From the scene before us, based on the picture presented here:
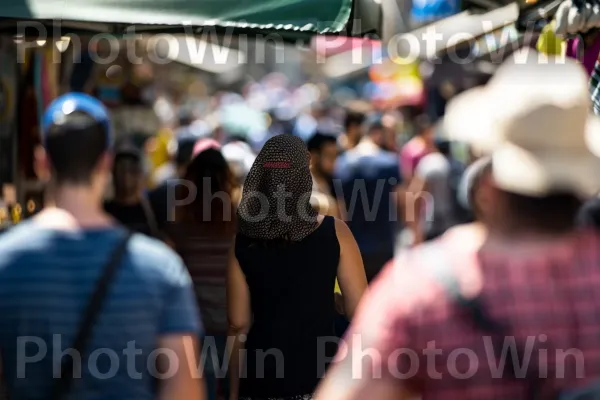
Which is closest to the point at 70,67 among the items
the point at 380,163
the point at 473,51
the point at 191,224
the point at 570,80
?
the point at 380,163

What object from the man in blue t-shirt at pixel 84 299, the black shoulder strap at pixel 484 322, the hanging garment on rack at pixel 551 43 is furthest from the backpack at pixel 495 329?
the hanging garment on rack at pixel 551 43

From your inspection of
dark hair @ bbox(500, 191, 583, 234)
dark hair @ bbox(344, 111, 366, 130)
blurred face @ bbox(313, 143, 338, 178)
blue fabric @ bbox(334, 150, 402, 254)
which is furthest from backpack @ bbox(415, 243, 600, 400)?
dark hair @ bbox(344, 111, 366, 130)

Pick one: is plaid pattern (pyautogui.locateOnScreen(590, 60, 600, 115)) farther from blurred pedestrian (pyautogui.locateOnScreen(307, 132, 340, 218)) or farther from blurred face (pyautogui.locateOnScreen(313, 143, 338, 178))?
blurred face (pyautogui.locateOnScreen(313, 143, 338, 178))

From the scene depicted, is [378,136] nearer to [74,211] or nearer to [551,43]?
[551,43]

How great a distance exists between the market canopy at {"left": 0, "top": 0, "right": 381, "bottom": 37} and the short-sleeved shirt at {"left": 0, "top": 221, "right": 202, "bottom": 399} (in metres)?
2.33

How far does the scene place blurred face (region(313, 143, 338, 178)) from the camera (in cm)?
866

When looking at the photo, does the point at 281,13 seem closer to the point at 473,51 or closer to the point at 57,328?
the point at 57,328

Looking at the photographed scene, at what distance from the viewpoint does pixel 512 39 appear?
8.23 metres

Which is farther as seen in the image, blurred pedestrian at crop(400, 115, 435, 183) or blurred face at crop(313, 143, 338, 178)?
blurred pedestrian at crop(400, 115, 435, 183)

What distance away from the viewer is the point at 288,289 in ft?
14.2

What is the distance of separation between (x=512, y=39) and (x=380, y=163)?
1.46 metres

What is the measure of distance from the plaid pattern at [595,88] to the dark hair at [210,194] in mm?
1934

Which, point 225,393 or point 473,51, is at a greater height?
point 473,51

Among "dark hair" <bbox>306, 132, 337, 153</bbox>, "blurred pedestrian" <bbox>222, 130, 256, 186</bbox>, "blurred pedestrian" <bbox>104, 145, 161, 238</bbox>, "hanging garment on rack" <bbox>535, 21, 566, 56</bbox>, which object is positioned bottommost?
"blurred pedestrian" <bbox>104, 145, 161, 238</bbox>
